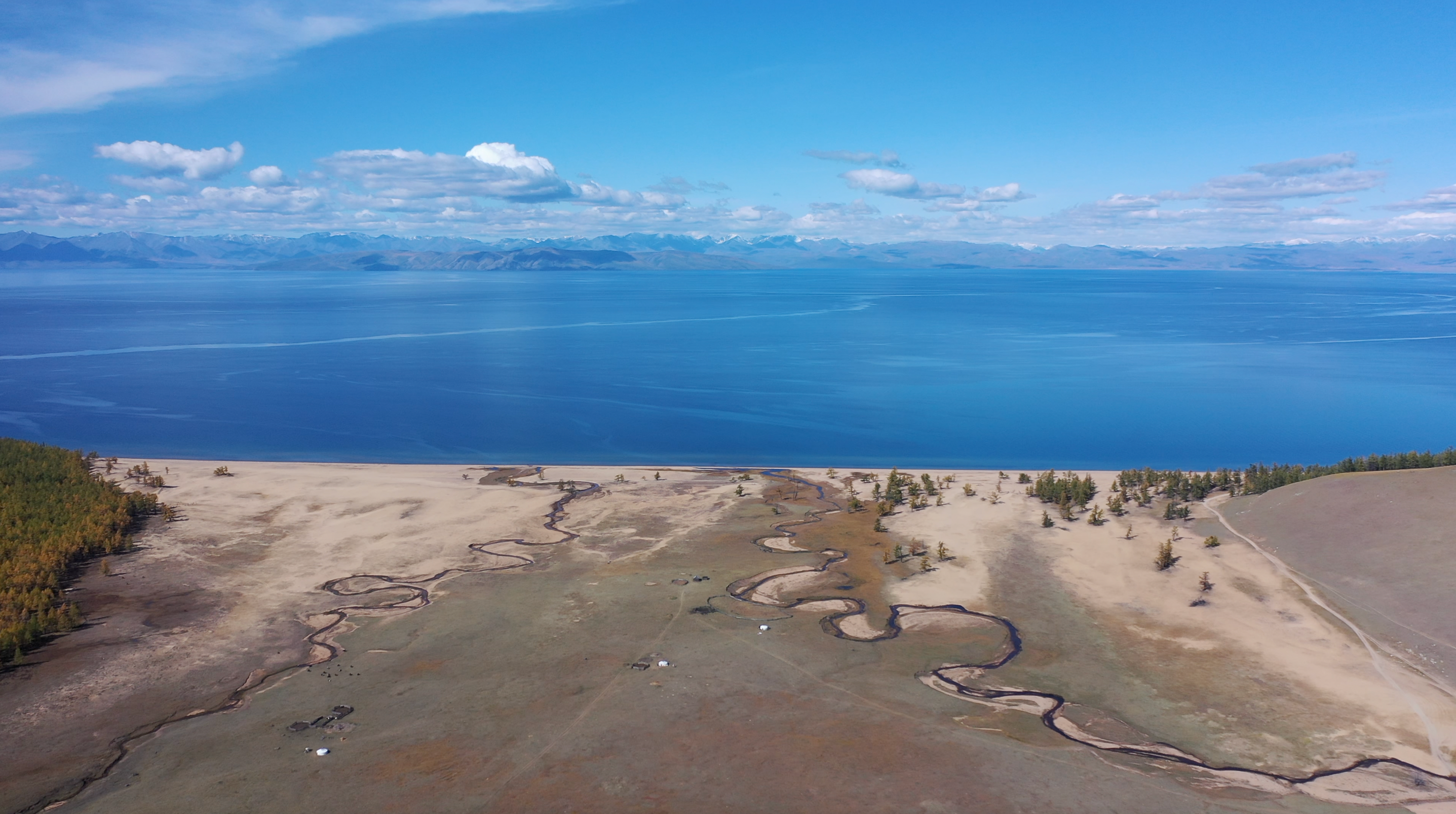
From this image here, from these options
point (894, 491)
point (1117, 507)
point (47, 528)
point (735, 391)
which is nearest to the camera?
point (47, 528)

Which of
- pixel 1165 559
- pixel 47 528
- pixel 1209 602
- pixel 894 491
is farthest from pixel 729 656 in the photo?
pixel 47 528

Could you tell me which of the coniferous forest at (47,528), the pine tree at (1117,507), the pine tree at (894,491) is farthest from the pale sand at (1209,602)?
the coniferous forest at (47,528)

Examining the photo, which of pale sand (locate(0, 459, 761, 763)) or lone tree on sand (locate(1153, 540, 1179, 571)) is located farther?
lone tree on sand (locate(1153, 540, 1179, 571))

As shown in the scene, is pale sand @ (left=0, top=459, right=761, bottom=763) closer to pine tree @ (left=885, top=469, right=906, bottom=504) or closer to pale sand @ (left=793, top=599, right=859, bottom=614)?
pine tree @ (left=885, top=469, right=906, bottom=504)

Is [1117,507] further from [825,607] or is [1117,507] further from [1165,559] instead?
[825,607]

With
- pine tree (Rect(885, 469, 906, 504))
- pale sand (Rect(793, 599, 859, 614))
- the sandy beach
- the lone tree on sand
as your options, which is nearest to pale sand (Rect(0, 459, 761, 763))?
the sandy beach

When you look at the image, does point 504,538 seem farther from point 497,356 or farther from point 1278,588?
point 497,356

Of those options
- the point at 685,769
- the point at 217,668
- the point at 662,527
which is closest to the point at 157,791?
the point at 217,668
